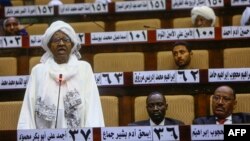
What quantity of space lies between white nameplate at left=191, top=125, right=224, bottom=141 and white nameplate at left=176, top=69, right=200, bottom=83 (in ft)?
1.91

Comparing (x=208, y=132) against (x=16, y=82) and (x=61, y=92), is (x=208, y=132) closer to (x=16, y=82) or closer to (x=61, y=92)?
(x=61, y=92)

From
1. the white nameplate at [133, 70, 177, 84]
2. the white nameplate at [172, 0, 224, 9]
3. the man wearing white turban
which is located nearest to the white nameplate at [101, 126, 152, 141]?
the man wearing white turban

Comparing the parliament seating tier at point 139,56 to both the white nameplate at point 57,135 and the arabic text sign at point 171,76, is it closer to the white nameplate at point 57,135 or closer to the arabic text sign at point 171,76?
the arabic text sign at point 171,76

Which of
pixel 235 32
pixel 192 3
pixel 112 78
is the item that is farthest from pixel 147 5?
pixel 112 78

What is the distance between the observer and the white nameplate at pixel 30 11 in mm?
2910

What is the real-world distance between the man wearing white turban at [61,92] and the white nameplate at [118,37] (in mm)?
609

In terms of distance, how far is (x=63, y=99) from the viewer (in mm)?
1639

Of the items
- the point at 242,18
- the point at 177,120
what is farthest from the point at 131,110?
the point at 242,18

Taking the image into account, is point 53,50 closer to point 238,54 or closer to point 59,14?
point 238,54

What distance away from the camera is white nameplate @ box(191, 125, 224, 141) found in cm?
125

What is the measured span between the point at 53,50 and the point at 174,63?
57 centimetres

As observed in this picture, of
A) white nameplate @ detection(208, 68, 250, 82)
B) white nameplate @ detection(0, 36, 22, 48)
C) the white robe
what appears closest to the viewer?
the white robe

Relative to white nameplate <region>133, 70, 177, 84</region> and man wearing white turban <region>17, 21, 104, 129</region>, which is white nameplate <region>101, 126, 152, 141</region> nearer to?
man wearing white turban <region>17, 21, 104, 129</region>

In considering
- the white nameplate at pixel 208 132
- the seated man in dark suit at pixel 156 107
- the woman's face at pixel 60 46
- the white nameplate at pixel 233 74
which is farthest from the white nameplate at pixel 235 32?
the white nameplate at pixel 208 132
